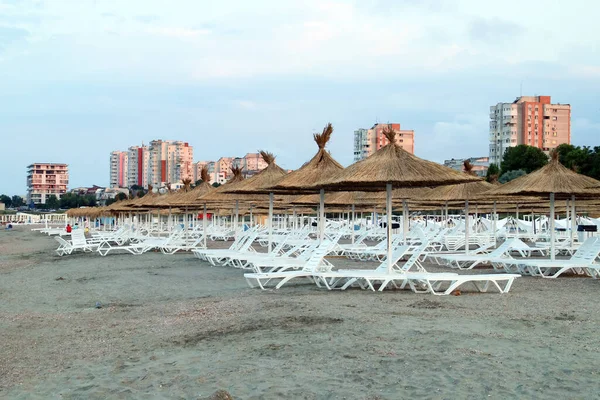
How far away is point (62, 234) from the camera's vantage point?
38.2m

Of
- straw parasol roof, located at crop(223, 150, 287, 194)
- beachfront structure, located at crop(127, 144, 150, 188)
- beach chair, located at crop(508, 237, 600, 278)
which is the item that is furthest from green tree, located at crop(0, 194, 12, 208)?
beach chair, located at crop(508, 237, 600, 278)

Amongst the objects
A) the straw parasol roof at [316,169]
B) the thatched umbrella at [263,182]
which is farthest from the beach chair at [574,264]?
the thatched umbrella at [263,182]

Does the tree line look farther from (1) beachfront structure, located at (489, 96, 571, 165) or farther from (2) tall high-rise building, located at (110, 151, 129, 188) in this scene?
(2) tall high-rise building, located at (110, 151, 129, 188)

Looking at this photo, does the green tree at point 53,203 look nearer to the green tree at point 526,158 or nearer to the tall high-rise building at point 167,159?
the tall high-rise building at point 167,159

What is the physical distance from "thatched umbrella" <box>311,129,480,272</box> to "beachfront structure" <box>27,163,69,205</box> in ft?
516

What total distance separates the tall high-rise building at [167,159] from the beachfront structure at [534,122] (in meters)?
83.5

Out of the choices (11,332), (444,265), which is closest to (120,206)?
(444,265)

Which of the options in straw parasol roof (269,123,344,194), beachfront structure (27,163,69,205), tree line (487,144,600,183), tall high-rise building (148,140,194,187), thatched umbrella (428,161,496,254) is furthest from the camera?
tall high-rise building (148,140,194,187)

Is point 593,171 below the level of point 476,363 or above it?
above

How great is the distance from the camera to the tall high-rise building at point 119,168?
188 metres

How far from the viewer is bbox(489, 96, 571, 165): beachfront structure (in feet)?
311

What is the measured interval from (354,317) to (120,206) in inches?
1029

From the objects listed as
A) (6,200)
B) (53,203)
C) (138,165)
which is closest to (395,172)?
(53,203)

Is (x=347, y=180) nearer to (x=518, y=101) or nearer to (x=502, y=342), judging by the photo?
(x=502, y=342)
